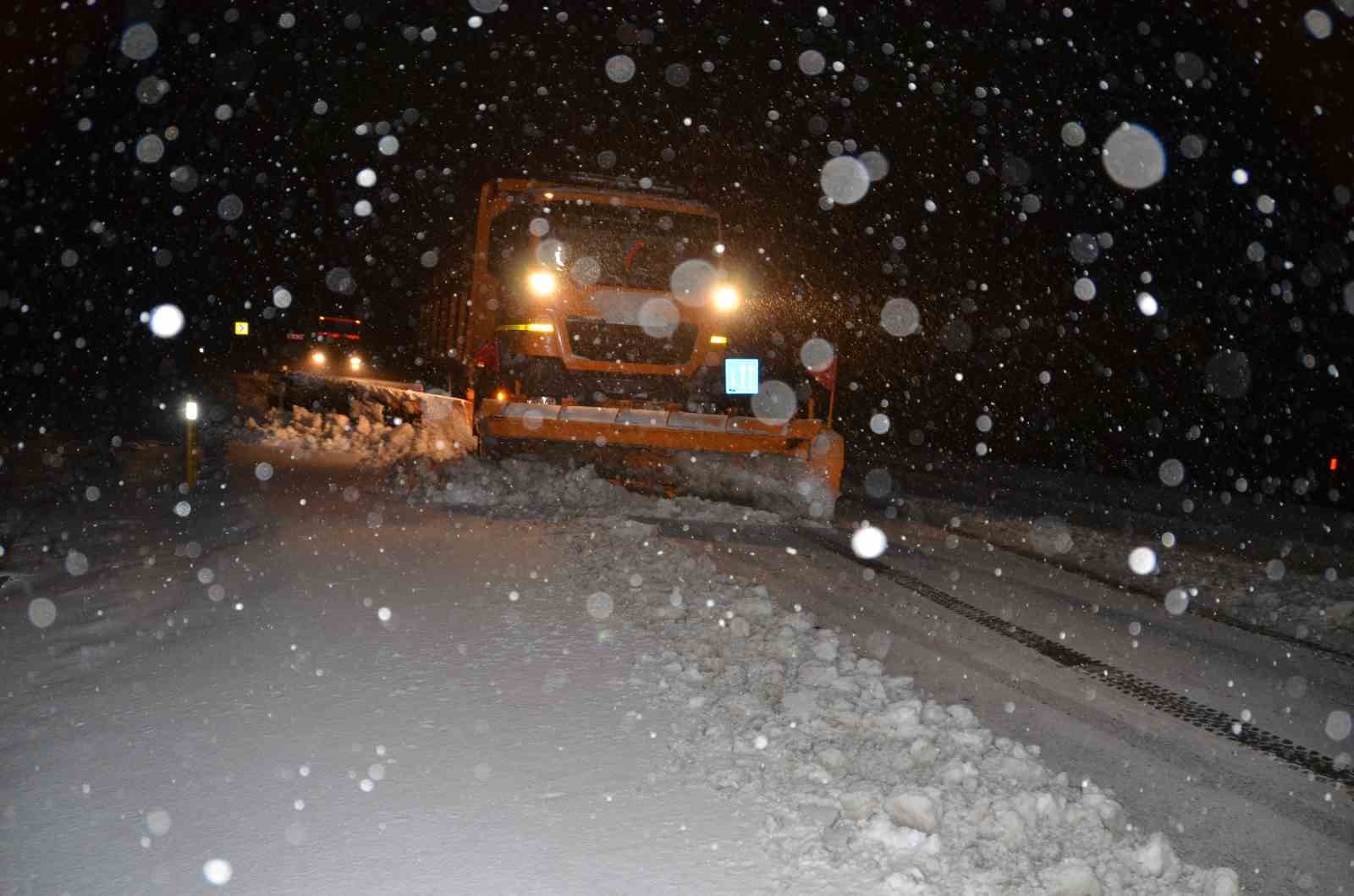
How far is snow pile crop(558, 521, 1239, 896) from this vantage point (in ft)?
12.0

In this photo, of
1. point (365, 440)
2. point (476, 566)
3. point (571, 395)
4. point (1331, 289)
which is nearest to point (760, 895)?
point (476, 566)

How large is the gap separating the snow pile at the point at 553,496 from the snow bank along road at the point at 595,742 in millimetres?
2970

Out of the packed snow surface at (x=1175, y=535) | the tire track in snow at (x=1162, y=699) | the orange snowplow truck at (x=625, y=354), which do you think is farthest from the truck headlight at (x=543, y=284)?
the tire track in snow at (x=1162, y=699)

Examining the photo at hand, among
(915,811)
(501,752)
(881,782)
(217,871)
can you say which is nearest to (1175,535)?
(881,782)

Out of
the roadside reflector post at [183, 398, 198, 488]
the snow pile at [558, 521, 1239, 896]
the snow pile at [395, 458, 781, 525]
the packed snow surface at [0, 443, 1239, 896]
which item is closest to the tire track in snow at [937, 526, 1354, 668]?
the snow pile at [395, 458, 781, 525]

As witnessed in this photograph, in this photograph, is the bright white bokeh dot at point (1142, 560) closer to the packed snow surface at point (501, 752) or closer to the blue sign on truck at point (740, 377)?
the packed snow surface at point (501, 752)

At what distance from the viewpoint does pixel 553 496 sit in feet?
38.9

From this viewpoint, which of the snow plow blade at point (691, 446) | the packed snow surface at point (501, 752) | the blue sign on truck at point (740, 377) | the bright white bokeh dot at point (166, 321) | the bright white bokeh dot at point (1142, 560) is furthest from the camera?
the bright white bokeh dot at point (166, 321)

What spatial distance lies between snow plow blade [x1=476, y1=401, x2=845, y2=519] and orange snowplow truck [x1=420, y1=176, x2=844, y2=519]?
1 centimetres

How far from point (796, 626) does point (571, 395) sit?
685cm

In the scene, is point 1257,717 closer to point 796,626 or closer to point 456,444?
point 796,626

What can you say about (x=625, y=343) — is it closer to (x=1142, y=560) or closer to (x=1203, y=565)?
(x=1142, y=560)

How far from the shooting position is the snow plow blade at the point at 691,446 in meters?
12.0

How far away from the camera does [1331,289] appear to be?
786 inches
